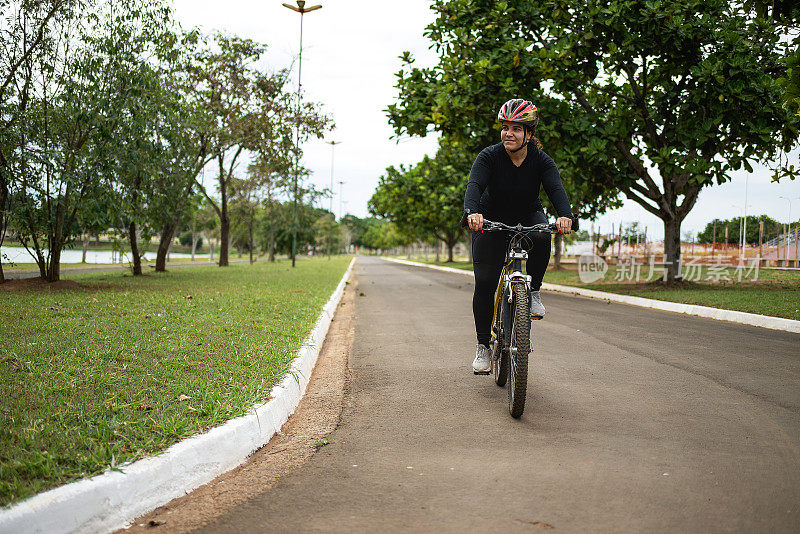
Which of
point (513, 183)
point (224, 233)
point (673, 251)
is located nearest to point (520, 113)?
point (513, 183)

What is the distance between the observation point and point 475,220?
4152 mm

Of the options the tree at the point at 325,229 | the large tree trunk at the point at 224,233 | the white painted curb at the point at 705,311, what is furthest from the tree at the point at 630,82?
the tree at the point at 325,229

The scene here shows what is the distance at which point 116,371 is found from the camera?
459 cm

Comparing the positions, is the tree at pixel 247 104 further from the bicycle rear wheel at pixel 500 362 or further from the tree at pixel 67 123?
the bicycle rear wheel at pixel 500 362

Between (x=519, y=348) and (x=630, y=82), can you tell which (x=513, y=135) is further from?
(x=630, y=82)

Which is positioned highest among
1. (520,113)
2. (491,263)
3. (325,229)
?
(325,229)

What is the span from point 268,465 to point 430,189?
31407 millimetres

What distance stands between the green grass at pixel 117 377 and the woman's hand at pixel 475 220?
180 centimetres

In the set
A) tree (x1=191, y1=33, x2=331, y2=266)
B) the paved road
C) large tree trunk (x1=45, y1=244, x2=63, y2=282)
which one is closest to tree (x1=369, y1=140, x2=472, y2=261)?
tree (x1=191, y1=33, x2=331, y2=266)

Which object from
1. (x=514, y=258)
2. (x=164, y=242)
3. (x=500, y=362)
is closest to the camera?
(x=514, y=258)

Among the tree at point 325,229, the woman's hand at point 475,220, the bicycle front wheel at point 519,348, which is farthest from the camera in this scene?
the tree at point 325,229

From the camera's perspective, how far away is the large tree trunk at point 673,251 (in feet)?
52.5

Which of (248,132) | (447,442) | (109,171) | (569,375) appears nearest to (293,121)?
(248,132)

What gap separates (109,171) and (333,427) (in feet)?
34.5
